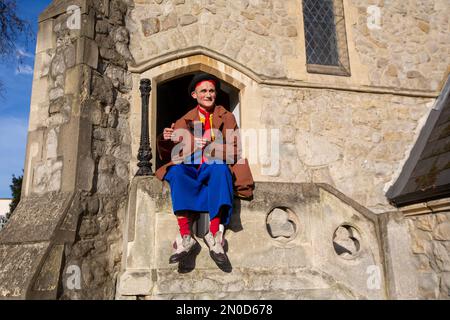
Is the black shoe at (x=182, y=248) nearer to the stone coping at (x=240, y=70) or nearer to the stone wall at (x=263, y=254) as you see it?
the stone wall at (x=263, y=254)

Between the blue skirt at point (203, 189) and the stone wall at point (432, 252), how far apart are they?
236 cm

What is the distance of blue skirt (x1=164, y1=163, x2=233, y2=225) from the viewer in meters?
2.93

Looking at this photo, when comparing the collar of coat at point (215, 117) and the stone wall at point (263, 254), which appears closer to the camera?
the stone wall at point (263, 254)

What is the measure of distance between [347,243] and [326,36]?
310cm

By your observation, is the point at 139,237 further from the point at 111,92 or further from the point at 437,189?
the point at 437,189

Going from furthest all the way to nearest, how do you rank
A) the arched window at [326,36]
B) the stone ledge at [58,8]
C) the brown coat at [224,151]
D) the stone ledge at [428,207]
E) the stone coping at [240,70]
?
1. the arched window at [326,36]
2. the stone coping at [240,70]
3. the stone ledge at [58,8]
4. the stone ledge at [428,207]
5. the brown coat at [224,151]

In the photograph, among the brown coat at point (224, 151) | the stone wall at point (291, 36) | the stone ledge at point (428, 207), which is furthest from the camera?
the stone wall at point (291, 36)

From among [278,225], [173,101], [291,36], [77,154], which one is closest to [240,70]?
[291,36]

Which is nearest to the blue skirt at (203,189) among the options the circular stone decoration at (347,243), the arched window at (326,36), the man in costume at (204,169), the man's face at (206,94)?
the man in costume at (204,169)

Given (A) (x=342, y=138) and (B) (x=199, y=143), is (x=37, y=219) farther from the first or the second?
(A) (x=342, y=138)

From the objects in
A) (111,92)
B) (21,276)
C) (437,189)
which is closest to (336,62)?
(437,189)

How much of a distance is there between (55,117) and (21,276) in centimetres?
169

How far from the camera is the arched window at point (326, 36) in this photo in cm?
580

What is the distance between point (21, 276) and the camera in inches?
129
